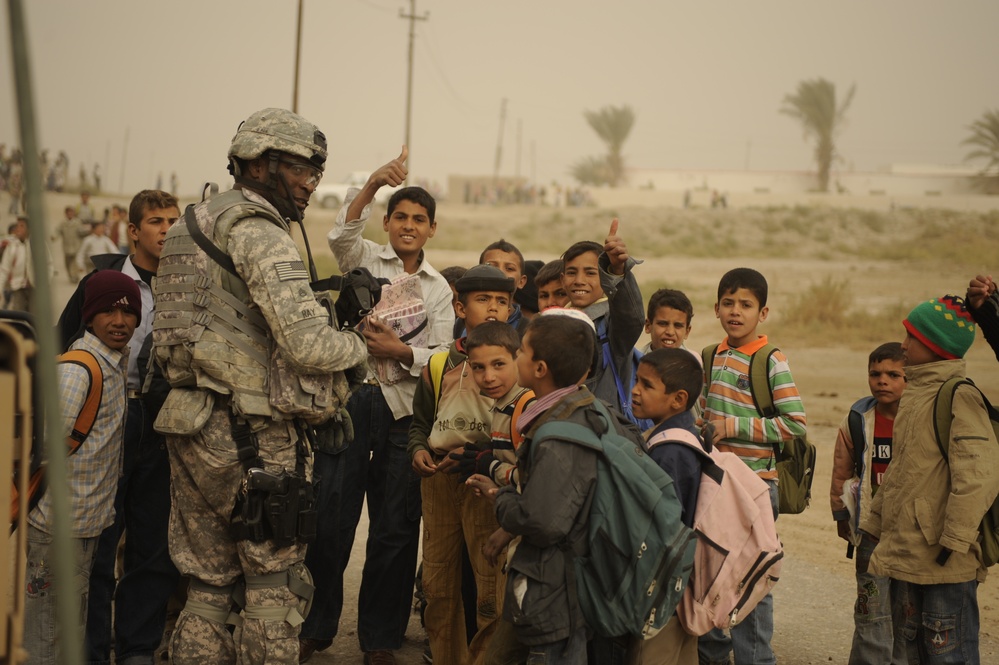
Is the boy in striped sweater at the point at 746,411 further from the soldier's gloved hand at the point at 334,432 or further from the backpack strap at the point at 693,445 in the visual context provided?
the soldier's gloved hand at the point at 334,432

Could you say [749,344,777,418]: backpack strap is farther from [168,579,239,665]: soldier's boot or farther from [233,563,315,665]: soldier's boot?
[168,579,239,665]: soldier's boot

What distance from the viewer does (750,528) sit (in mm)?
3840

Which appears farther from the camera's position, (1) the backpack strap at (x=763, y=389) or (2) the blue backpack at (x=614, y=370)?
(1) the backpack strap at (x=763, y=389)

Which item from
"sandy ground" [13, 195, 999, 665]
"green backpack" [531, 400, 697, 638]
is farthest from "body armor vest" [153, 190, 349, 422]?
"sandy ground" [13, 195, 999, 665]

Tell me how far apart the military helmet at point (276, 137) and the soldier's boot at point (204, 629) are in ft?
5.76

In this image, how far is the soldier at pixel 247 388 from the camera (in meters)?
3.83

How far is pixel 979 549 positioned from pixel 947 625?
35 cm

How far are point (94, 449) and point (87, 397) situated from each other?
0.76 feet

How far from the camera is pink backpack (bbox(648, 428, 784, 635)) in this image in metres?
3.79

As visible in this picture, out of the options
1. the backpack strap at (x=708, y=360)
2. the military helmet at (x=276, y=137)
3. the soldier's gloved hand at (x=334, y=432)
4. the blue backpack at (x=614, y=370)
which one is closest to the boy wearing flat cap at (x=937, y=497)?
the backpack strap at (x=708, y=360)

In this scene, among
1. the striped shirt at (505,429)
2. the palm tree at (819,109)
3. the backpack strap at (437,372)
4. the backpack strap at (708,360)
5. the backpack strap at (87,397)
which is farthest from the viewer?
the palm tree at (819,109)

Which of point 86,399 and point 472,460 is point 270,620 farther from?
point 86,399

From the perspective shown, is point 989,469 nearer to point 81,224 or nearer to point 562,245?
point 81,224

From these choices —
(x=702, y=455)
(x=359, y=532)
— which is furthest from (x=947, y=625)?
(x=359, y=532)
